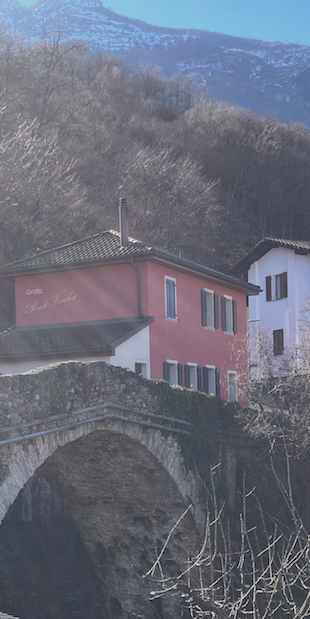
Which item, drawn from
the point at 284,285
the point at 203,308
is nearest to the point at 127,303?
the point at 203,308

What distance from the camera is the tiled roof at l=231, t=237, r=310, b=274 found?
114 feet

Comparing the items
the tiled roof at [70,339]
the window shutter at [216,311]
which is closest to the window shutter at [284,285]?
the window shutter at [216,311]

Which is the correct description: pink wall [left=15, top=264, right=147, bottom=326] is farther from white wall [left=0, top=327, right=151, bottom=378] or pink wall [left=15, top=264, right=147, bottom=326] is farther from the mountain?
the mountain

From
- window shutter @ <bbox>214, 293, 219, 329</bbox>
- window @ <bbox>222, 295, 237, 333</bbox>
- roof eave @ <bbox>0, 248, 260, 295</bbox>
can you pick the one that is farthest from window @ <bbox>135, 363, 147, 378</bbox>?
window @ <bbox>222, 295, 237, 333</bbox>

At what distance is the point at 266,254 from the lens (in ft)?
119

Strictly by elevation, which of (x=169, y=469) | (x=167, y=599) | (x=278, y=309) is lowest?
(x=167, y=599)

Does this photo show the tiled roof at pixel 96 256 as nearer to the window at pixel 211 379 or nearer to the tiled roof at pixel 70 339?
the tiled roof at pixel 70 339

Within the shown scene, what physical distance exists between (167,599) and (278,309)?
56.8ft

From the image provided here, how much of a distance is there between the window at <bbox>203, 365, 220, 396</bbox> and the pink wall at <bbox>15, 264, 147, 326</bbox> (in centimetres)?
368

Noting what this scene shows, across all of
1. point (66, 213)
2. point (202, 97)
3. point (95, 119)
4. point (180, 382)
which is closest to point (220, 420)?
point (180, 382)

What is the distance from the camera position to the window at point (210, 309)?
25.7 m

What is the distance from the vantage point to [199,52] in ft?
398

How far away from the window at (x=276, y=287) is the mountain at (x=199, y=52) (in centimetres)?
7337

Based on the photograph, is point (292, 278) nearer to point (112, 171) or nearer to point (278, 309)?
point (278, 309)
